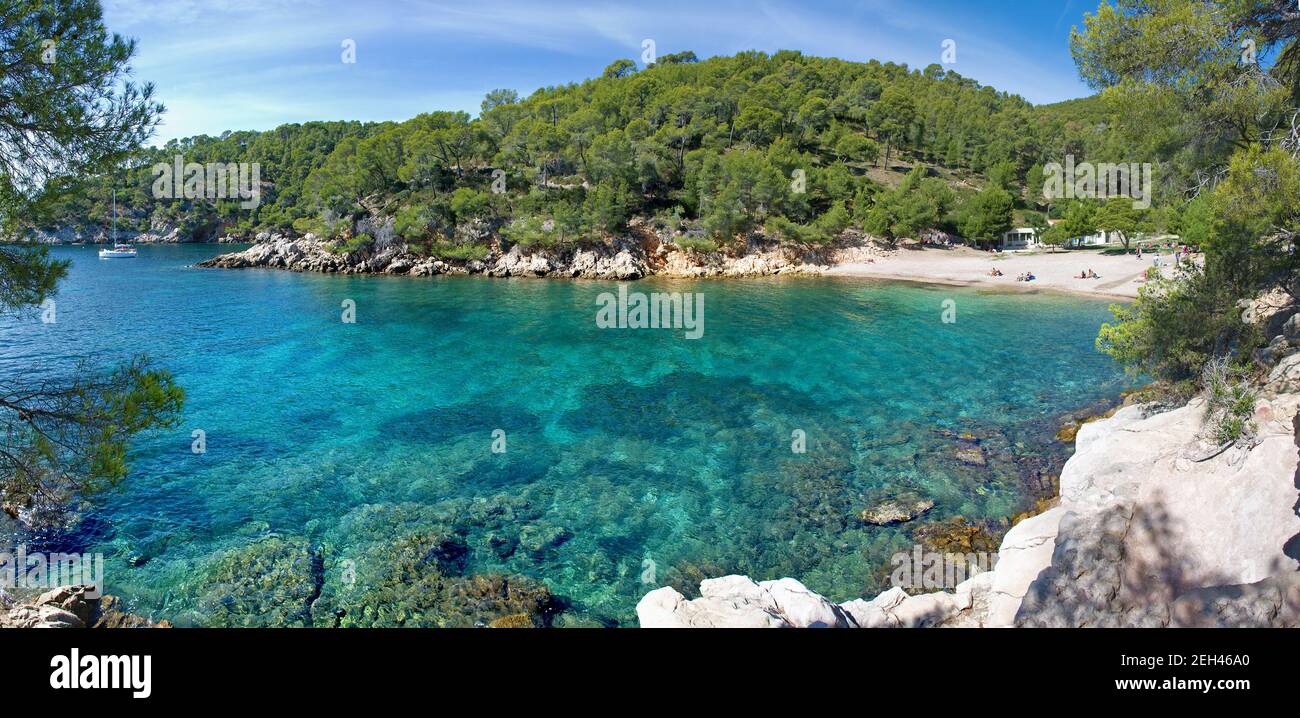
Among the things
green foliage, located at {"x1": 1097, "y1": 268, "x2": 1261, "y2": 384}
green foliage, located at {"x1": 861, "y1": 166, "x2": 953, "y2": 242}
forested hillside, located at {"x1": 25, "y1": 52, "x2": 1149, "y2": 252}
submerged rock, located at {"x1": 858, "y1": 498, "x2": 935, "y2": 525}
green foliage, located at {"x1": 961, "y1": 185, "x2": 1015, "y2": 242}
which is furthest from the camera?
green foliage, located at {"x1": 861, "y1": 166, "x2": 953, "y2": 242}

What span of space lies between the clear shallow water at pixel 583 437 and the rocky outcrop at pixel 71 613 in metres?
0.72

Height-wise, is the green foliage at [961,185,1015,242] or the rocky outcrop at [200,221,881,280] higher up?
the green foliage at [961,185,1015,242]

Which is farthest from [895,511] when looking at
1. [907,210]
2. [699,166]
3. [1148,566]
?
[699,166]

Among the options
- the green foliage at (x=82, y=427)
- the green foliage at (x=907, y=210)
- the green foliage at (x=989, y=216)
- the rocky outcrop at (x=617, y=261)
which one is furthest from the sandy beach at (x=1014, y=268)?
the green foliage at (x=82, y=427)

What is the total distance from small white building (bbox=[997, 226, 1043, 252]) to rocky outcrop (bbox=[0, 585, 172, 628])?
79465mm

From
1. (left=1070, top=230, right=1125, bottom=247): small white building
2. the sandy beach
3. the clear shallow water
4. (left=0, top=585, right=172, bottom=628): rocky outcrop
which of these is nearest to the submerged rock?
the clear shallow water

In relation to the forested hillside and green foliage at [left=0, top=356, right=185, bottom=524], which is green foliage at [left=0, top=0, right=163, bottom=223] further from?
the forested hillside

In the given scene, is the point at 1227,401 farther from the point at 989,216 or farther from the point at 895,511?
the point at 989,216

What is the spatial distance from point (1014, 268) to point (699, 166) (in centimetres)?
3603

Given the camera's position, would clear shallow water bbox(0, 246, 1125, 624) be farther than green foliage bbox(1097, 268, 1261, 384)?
No

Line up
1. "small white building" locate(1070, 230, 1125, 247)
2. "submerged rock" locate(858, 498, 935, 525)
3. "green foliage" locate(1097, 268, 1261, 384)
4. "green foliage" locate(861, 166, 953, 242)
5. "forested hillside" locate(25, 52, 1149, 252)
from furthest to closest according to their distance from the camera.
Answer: "small white building" locate(1070, 230, 1125, 247), "green foliage" locate(861, 166, 953, 242), "forested hillside" locate(25, 52, 1149, 252), "submerged rock" locate(858, 498, 935, 525), "green foliage" locate(1097, 268, 1261, 384)

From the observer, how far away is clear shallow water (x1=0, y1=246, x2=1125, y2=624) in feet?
39.6
